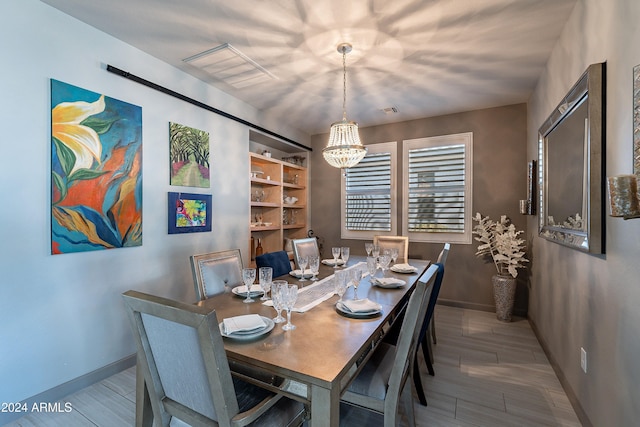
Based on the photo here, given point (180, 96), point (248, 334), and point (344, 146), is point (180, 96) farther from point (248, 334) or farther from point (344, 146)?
point (248, 334)

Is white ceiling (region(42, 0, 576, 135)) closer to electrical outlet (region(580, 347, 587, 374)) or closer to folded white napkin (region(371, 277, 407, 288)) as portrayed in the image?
folded white napkin (region(371, 277, 407, 288))

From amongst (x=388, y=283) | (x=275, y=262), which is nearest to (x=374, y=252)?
(x=388, y=283)

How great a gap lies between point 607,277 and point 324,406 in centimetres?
160

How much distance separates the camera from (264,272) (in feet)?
5.74

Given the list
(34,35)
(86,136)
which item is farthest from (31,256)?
(34,35)

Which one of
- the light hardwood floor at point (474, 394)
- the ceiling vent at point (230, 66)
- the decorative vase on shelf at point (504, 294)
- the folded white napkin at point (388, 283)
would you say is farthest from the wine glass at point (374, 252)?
the ceiling vent at point (230, 66)

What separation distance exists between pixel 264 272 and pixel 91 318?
60.2 inches

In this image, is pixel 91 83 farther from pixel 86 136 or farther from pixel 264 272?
pixel 264 272

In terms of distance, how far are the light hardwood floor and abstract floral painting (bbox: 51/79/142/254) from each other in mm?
1059

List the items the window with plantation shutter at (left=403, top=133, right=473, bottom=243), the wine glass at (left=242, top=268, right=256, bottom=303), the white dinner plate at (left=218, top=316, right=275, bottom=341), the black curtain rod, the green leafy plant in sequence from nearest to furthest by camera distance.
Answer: the white dinner plate at (left=218, top=316, right=275, bottom=341) → the wine glass at (left=242, top=268, right=256, bottom=303) → the black curtain rod → the green leafy plant → the window with plantation shutter at (left=403, top=133, right=473, bottom=243)

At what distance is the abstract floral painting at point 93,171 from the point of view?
202 centimetres

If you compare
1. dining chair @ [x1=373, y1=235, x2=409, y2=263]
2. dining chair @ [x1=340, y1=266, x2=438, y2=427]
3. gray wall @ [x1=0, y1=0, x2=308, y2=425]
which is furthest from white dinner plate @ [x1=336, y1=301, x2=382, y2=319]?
A: dining chair @ [x1=373, y1=235, x2=409, y2=263]

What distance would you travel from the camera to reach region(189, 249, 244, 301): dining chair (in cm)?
198

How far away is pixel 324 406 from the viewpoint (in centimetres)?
98
